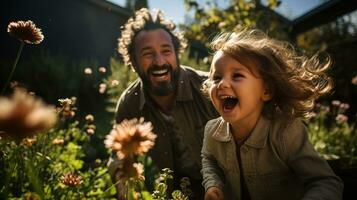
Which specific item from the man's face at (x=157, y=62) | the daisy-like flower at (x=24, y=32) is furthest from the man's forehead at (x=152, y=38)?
the daisy-like flower at (x=24, y=32)

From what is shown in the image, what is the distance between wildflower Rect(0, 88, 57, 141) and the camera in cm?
62

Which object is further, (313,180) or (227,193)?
(227,193)

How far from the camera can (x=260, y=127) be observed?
6.98ft

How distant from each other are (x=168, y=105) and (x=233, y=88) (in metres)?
1.83

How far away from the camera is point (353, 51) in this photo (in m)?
10.8

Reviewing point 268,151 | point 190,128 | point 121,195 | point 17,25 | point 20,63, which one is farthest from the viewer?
point 20,63

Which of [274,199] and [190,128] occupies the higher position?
[190,128]

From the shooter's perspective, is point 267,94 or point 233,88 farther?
point 267,94

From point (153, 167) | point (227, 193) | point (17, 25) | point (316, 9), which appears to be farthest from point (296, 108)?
point (316, 9)

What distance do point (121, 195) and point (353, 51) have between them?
394 inches

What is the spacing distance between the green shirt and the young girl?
3.45 ft

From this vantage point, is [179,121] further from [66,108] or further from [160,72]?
[66,108]

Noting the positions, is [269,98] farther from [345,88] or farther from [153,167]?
[345,88]

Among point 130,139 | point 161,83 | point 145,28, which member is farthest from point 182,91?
point 130,139
